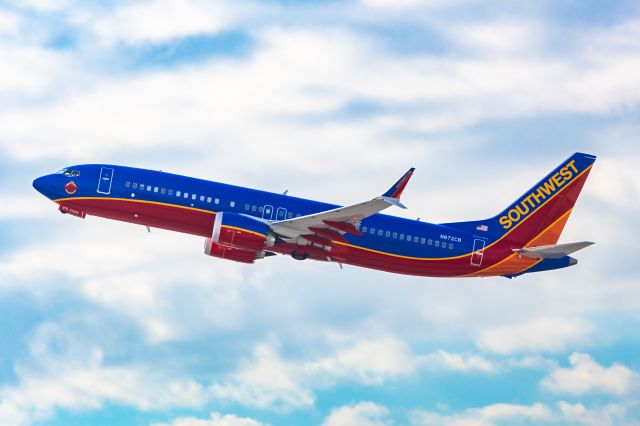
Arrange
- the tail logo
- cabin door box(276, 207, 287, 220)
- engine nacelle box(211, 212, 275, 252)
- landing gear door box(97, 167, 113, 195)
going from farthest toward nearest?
the tail logo < cabin door box(276, 207, 287, 220) < landing gear door box(97, 167, 113, 195) < engine nacelle box(211, 212, 275, 252)

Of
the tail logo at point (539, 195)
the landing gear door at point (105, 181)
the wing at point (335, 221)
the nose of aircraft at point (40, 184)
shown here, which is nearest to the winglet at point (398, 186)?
the wing at point (335, 221)

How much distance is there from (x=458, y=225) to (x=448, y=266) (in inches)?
179

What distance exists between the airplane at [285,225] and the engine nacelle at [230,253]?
8 centimetres

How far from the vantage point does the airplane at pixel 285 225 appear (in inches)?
3022

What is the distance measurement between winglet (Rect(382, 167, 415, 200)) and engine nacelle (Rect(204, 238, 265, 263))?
12.5 m

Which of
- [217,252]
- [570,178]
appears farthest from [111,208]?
[570,178]

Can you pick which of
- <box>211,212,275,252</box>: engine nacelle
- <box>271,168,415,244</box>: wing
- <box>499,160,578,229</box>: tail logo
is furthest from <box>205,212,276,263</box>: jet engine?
<box>499,160,578,229</box>: tail logo

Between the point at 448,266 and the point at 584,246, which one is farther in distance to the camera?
the point at 448,266

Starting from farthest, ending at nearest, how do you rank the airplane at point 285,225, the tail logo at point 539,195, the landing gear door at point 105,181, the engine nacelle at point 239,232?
the tail logo at point 539,195, the landing gear door at point 105,181, the airplane at point 285,225, the engine nacelle at point 239,232

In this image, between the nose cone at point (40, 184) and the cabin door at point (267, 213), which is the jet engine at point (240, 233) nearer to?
the cabin door at point (267, 213)

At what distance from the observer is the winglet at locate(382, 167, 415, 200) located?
72375 millimetres

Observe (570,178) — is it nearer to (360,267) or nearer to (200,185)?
(360,267)

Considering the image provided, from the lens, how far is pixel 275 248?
79688mm

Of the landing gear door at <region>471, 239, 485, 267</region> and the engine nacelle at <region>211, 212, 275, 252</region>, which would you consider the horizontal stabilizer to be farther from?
the engine nacelle at <region>211, 212, 275, 252</region>
